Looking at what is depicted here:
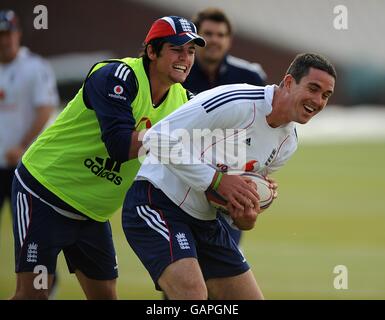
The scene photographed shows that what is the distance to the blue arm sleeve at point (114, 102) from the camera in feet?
18.1

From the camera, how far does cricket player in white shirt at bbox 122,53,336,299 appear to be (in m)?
5.21

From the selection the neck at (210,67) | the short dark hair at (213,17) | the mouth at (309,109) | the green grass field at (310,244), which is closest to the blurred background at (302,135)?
the green grass field at (310,244)

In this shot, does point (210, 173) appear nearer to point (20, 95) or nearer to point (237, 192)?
point (237, 192)

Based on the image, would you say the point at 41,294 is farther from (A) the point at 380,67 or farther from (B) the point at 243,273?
(A) the point at 380,67

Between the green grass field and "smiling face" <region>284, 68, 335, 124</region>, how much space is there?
3.55m

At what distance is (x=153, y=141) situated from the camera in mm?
5242

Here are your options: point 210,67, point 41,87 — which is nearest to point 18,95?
point 41,87

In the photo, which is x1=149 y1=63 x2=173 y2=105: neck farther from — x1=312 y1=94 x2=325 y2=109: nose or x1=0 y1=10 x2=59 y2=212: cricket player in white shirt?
x1=0 y1=10 x2=59 y2=212: cricket player in white shirt

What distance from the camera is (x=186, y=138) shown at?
17.3 feet

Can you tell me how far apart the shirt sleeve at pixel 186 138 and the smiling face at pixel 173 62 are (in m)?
0.50

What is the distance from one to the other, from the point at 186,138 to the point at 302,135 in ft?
76.4

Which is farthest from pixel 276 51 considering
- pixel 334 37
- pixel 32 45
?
pixel 32 45

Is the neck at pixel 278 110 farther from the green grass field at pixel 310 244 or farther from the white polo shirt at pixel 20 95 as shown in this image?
the white polo shirt at pixel 20 95
